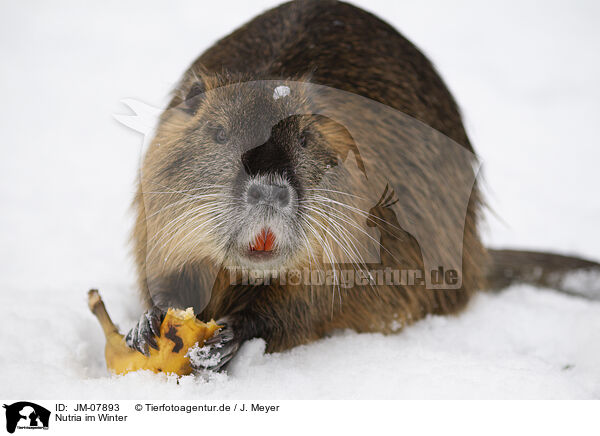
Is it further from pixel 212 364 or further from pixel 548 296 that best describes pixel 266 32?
pixel 548 296

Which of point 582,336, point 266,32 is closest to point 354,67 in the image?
point 266,32

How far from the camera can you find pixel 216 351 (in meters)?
1.56

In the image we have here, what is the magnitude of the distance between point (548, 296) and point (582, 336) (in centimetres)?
49

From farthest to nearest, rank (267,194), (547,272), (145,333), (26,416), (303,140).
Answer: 1. (547,272)
2. (303,140)
3. (145,333)
4. (267,194)
5. (26,416)

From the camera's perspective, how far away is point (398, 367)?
1613 mm

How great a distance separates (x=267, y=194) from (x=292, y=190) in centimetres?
9

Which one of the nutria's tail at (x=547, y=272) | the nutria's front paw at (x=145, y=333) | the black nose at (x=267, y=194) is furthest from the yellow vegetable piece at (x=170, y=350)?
the nutria's tail at (x=547, y=272)

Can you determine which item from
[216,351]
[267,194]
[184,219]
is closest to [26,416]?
[216,351]

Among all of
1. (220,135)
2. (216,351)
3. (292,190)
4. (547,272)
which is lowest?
(547,272)

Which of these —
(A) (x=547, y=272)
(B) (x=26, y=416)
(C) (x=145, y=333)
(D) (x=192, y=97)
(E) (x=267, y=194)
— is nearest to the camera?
(B) (x=26, y=416)

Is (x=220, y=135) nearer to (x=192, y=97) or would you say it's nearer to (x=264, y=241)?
(x=192, y=97)

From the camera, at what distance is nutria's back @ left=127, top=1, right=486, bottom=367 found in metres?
1.54

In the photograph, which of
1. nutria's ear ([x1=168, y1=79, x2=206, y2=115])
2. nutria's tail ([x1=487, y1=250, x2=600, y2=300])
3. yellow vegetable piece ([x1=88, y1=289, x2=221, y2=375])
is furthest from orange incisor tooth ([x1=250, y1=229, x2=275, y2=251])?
nutria's tail ([x1=487, y1=250, x2=600, y2=300])

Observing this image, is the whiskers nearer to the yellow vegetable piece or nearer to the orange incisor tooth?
the orange incisor tooth
